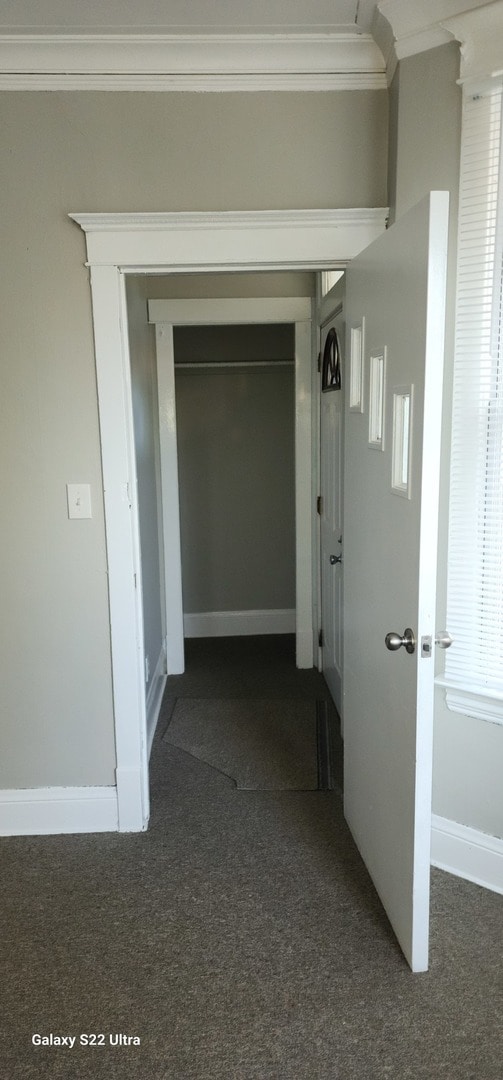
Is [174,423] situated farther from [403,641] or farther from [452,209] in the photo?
[403,641]

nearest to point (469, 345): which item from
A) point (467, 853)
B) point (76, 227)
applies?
point (76, 227)

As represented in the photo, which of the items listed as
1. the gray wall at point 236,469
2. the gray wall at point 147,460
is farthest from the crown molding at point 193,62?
the gray wall at point 236,469

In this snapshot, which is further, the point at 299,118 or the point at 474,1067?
the point at 299,118

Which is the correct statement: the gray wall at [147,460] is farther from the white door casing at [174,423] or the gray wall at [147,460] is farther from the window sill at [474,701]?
the window sill at [474,701]

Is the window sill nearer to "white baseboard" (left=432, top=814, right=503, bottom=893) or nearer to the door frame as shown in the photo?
"white baseboard" (left=432, top=814, right=503, bottom=893)

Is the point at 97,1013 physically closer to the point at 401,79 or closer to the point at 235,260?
the point at 235,260

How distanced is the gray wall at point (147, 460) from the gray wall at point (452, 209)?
1.33m

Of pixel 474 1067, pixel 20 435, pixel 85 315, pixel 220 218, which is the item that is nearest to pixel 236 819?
pixel 474 1067

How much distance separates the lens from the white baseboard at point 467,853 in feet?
7.14

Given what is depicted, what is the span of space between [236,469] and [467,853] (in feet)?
9.93

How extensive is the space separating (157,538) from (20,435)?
1.63m

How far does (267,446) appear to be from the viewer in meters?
4.71

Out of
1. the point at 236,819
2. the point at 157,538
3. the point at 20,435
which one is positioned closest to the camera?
the point at 20,435

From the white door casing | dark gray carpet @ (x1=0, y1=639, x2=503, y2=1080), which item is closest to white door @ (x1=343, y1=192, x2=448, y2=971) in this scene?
dark gray carpet @ (x1=0, y1=639, x2=503, y2=1080)
